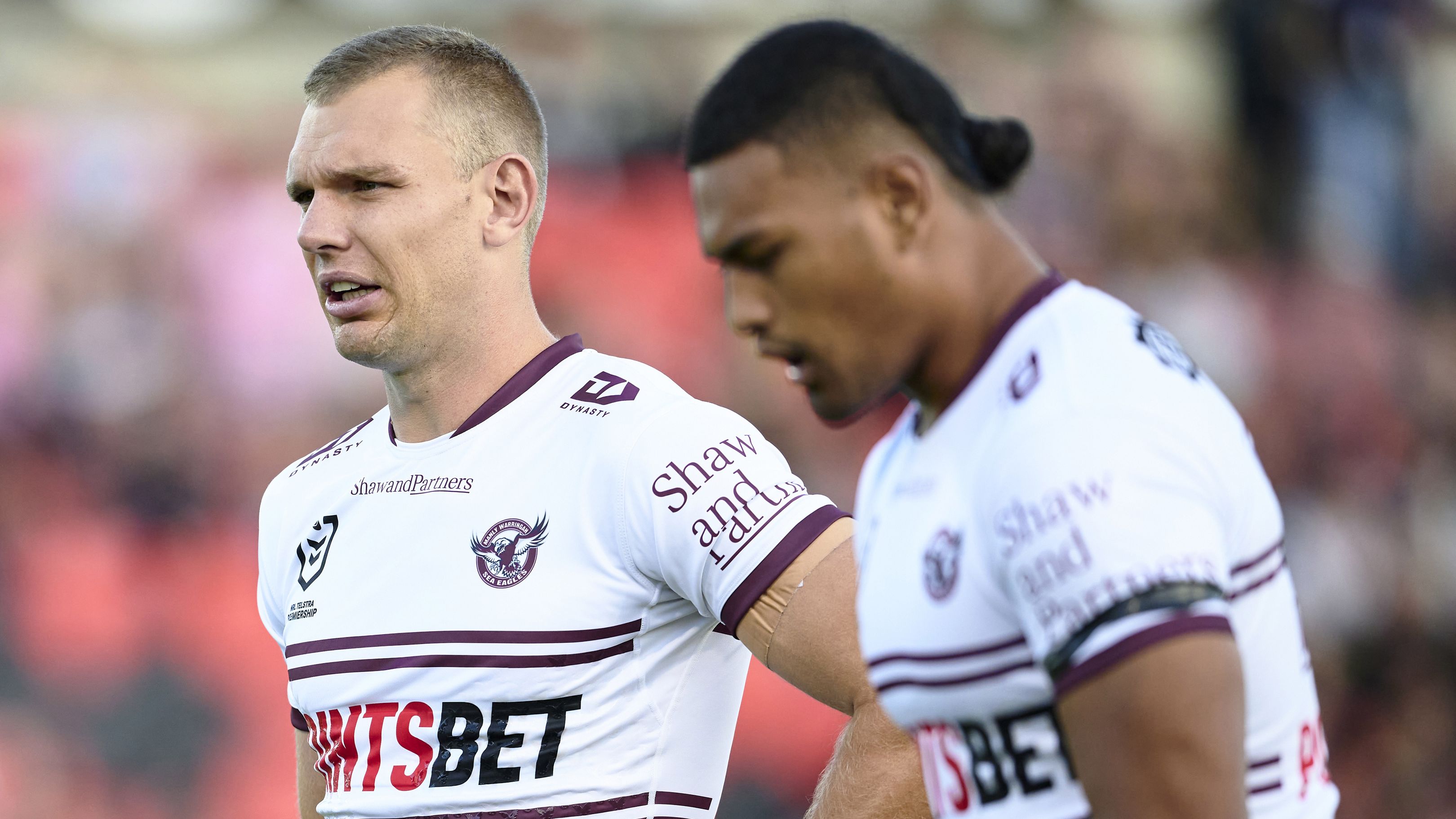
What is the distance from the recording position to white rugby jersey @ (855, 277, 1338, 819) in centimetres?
157

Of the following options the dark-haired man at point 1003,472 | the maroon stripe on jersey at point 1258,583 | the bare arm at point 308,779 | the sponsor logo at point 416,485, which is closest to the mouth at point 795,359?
the dark-haired man at point 1003,472

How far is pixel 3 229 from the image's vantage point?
8.49 metres

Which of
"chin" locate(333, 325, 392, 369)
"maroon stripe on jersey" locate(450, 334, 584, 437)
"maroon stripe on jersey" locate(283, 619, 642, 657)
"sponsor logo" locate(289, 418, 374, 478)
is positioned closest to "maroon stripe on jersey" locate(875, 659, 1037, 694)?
"maroon stripe on jersey" locate(283, 619, 642, 657)

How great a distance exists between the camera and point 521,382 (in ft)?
10.6

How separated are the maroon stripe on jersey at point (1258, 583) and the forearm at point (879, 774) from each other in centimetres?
115

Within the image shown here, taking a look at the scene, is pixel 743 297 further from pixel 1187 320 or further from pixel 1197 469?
pixel 1187 320

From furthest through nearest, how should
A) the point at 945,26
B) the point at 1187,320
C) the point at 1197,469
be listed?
1. the point at 945,26
2. the point at 1187,320
3. the point at 1197,469

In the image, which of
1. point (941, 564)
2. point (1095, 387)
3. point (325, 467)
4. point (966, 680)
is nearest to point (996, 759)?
point (966, 680)

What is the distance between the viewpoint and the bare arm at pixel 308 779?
11.1 ft

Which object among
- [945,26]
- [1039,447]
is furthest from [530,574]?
[945,26]

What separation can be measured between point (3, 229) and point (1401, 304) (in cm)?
839

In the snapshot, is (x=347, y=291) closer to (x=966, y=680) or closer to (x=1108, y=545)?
(x=966, y=680)

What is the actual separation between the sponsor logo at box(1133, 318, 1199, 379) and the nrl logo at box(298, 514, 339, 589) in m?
1.93

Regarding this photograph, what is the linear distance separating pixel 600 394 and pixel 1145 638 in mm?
1751
